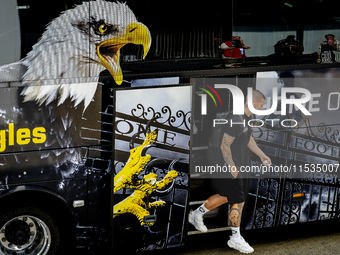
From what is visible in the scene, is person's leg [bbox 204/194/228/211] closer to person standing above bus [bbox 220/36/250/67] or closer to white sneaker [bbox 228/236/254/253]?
white sneaker [bbox 228/236/254/253]

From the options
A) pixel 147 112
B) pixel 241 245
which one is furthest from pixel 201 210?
pixel 147 112

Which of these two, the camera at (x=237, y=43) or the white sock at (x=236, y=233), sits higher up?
the camera at (x=237, y=43)

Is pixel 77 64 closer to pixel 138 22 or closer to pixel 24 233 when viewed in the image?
pixel 138 22

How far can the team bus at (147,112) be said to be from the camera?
4.46 m

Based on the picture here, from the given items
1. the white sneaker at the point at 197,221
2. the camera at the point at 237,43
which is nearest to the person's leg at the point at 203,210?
the white sneaker at the point at 197,221

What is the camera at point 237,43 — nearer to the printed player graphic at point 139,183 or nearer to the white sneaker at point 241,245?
the printed player graphic at point 139,183

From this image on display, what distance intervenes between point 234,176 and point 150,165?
1.09m

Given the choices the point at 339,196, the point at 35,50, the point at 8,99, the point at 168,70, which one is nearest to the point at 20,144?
the point at 8,99

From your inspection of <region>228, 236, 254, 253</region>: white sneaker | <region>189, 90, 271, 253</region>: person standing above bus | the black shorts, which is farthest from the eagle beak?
<region>228, 236, 254, 253</region>: white sneaker

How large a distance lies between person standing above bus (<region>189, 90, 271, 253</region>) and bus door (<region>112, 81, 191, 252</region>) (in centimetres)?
41

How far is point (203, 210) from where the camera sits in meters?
5.42

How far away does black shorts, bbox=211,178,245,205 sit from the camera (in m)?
5.47

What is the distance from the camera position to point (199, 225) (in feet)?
17.7

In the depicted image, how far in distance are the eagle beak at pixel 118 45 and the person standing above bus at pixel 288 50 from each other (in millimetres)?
1575
